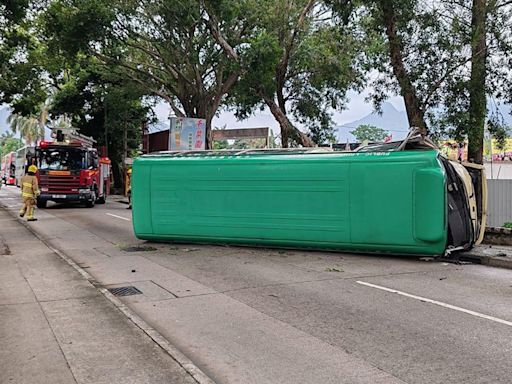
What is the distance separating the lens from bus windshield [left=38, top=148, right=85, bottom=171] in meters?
23.2

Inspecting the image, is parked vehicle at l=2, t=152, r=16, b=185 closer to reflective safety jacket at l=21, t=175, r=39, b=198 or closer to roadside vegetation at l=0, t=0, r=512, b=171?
roadside vegetation at l=0, t=0, r=512, b=171

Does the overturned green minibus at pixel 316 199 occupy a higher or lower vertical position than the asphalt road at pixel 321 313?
higher

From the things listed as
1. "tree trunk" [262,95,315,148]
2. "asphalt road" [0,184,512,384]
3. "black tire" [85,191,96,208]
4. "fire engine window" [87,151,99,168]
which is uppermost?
"tree trunk" [262,95,315,148]

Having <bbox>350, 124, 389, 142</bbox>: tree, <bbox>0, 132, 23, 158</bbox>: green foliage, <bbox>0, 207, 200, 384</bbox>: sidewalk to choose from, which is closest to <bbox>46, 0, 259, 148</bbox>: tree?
<bbox>0, 207, 200, 384</bbox>: sidewalk

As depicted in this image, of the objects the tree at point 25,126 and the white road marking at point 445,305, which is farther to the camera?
the tree at point 25,126

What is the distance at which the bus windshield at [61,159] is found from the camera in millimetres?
23234

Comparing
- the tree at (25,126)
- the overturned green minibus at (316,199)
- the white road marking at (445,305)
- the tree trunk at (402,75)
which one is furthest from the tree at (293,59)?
the tree at (25,126)

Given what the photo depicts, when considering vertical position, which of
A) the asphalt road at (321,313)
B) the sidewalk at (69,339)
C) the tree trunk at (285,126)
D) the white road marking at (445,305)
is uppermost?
the tree trunk at (285,126)

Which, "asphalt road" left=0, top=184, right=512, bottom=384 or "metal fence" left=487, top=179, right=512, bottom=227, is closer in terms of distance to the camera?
"asphalt road" left=0, top=184, right=512, bottom=384

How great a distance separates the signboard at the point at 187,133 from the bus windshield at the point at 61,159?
14.6 ft

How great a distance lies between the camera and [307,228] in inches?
415

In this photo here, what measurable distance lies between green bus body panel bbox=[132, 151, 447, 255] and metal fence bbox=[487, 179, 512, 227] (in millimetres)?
7895

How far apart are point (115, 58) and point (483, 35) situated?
1729 centimetres

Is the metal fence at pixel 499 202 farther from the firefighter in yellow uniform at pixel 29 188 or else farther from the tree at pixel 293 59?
the firefighter in yellow uniform at pixel 29 188
